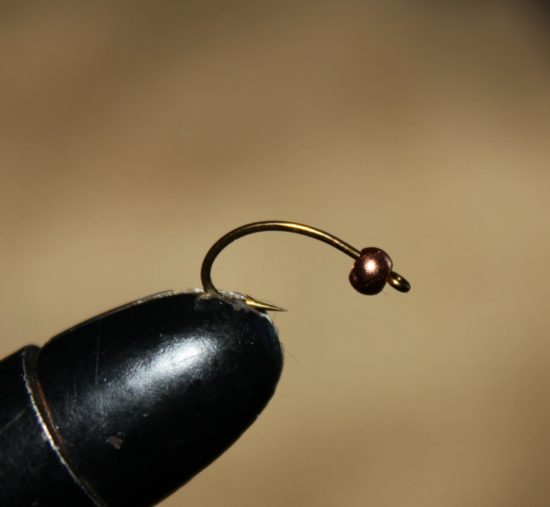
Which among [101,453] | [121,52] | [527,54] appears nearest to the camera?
[101,453]

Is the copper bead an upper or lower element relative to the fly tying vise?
upper

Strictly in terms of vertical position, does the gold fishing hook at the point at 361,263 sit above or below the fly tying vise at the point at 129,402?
above

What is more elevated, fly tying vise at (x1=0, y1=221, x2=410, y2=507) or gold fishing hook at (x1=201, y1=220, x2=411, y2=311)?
gold fishing hook at (x1=201, y1=220, x2=411, y2=311)

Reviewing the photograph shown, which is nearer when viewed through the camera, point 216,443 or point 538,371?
point 216,443

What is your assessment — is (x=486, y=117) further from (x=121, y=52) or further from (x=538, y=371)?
(x=121, y=52)

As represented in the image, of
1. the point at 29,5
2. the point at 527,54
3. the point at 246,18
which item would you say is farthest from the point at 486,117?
the point at 29,5
